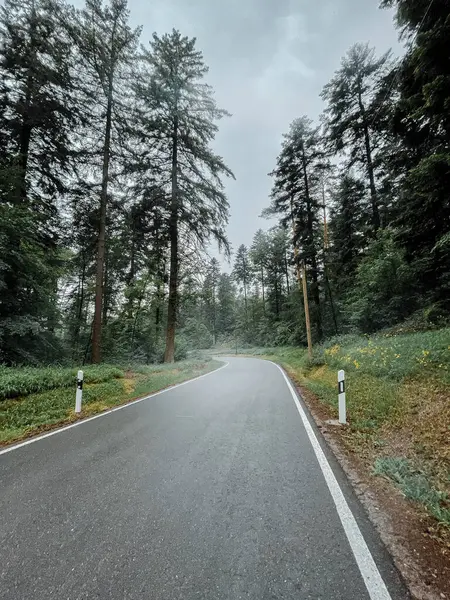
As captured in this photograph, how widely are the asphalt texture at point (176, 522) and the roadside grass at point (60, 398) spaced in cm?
122

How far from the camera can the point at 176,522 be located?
84.8 inches

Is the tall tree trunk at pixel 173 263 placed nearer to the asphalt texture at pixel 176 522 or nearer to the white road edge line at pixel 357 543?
the asphalt texture at pixel 176 522

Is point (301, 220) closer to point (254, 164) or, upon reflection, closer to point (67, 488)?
point (254, 164)

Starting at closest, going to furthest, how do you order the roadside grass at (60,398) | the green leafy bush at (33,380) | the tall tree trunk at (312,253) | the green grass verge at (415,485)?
1. the green grass verge at (415,485)
2. the roadside grass at (60,398)
3. the green leafy bush at (33,380)
4. the tall tree trunk at (312,253)

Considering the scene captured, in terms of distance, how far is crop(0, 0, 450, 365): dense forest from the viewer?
790 centimetres

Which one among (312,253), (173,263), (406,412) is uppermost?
(312,253)

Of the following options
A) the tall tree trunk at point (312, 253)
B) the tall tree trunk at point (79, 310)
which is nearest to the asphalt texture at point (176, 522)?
the tall tree trunk at point (79, 310)

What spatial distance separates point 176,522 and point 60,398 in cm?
565

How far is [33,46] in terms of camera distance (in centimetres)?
984

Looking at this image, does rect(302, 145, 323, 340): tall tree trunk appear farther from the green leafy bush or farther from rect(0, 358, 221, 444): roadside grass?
the green leafy bush

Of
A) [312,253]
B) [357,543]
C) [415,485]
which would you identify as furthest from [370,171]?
[357,543]

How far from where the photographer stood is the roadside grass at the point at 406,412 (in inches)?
111

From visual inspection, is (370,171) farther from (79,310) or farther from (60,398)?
(79,310)

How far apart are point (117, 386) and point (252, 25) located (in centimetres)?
2390
